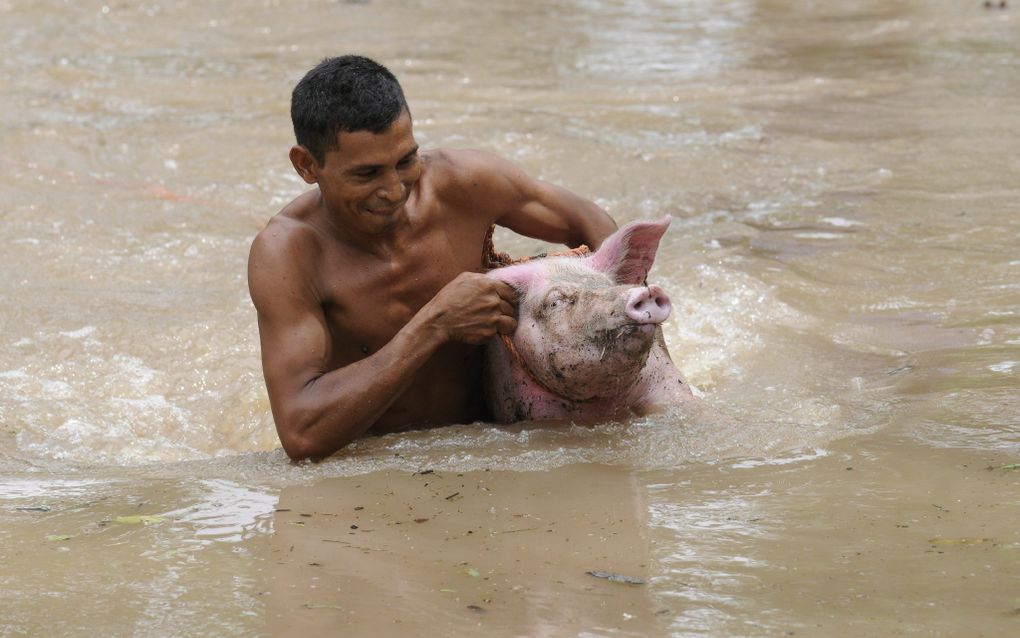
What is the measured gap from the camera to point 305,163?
13.1 feet

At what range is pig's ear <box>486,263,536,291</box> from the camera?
396 cm

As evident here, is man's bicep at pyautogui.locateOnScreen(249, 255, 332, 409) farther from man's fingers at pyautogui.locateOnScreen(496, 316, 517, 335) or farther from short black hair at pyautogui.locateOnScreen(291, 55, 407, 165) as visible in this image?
man's fingers at pyautogui.locateOnScreen(496, 316, 517, 335)

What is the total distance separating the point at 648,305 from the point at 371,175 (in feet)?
2.99

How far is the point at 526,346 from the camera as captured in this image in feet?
12.7

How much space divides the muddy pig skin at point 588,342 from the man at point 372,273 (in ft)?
0.37

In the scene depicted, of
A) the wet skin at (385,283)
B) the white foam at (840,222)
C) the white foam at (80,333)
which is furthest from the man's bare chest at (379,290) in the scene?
the white foam at (840,222)

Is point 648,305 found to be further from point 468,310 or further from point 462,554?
point 462,554

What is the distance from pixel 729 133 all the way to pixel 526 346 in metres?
5.49

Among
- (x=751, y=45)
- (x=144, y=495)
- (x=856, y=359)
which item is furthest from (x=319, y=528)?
(x=751, y=45)

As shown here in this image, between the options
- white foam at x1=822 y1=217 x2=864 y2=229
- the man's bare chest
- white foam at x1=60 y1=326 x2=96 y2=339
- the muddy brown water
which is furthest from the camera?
white foam at x1=822 y1=217 x2=864 y2=229

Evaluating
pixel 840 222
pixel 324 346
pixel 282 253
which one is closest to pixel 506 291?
pixel 324 346

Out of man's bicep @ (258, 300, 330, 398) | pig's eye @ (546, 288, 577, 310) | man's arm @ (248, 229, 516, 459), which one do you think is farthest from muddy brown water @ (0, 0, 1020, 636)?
pig's eye @ (546, 288, 577, 310)

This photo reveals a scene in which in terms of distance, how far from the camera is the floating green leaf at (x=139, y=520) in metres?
3.29

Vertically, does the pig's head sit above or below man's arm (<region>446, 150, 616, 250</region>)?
below
